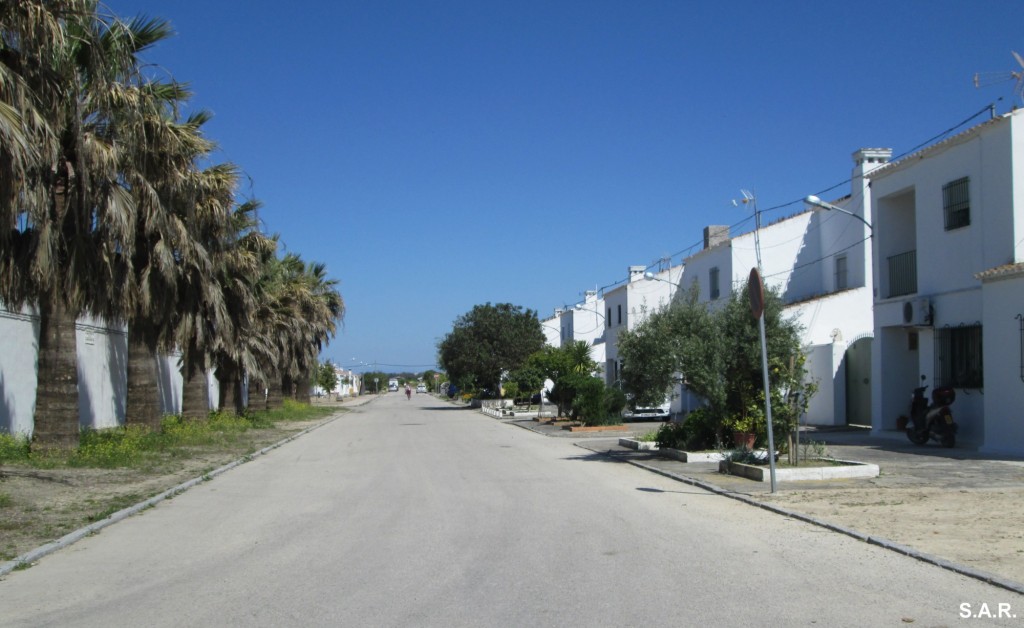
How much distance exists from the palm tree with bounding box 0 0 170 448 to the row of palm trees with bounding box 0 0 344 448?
0.09 feet

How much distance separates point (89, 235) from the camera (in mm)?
17016

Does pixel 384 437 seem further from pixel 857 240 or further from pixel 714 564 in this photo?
pixel 714 564

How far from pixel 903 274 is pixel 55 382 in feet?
68.8

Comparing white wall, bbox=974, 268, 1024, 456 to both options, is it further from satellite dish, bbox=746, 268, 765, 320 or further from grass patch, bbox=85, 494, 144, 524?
grass patch, bbox=85, 494, 144, 524

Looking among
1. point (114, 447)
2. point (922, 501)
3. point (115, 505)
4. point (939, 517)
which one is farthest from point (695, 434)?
point (114, 447)

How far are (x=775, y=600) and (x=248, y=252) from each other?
1014 inches

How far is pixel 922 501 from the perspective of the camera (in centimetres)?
1197

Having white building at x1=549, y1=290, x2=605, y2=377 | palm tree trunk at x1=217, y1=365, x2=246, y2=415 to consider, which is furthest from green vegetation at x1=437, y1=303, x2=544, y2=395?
palm tree trunk at x1=217, y1=365, x2=246, y2=415

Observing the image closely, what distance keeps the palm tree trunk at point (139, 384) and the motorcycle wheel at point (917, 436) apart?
19.5 metres

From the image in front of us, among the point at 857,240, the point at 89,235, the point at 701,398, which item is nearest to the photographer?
the point at 89,235

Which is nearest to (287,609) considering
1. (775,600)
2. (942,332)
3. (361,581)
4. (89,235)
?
(361,581)

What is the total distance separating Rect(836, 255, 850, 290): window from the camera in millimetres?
36375

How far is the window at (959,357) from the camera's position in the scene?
66.7 ft

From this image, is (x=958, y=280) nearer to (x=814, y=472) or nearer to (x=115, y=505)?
(x=814, y=472)
